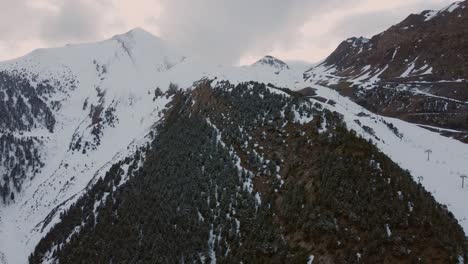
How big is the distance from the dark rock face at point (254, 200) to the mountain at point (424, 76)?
64.2m

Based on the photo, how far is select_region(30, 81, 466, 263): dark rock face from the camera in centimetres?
3031

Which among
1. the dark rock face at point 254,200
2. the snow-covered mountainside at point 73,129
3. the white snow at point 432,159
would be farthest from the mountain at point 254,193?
the snow-covered mountainside at point 73,129

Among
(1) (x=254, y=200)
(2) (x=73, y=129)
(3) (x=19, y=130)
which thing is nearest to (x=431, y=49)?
(1) (x=254, y=200)

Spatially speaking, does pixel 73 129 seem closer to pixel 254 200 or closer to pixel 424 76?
pixel 254 200

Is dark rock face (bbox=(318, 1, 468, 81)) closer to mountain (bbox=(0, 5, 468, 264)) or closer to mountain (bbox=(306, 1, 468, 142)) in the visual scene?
mountain (bbox=(306, 1, 468, 142))

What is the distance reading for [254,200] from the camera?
44.8 m

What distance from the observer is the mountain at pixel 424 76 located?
384 ft

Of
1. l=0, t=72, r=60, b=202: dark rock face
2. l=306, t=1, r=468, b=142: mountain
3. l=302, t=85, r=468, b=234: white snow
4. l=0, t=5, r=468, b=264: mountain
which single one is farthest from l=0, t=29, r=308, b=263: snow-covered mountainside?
l=306, t=1, r=468, b=142: mountain

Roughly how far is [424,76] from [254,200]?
127 m

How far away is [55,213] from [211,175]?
57.5 m

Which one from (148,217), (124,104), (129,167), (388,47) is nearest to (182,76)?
(124,104)

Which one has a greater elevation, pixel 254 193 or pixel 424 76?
pixel 424 76

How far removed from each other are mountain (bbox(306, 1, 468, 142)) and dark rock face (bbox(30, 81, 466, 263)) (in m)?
64.2

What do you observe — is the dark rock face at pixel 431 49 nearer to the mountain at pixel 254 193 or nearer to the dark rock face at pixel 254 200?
the mountain at pixel 254 193
